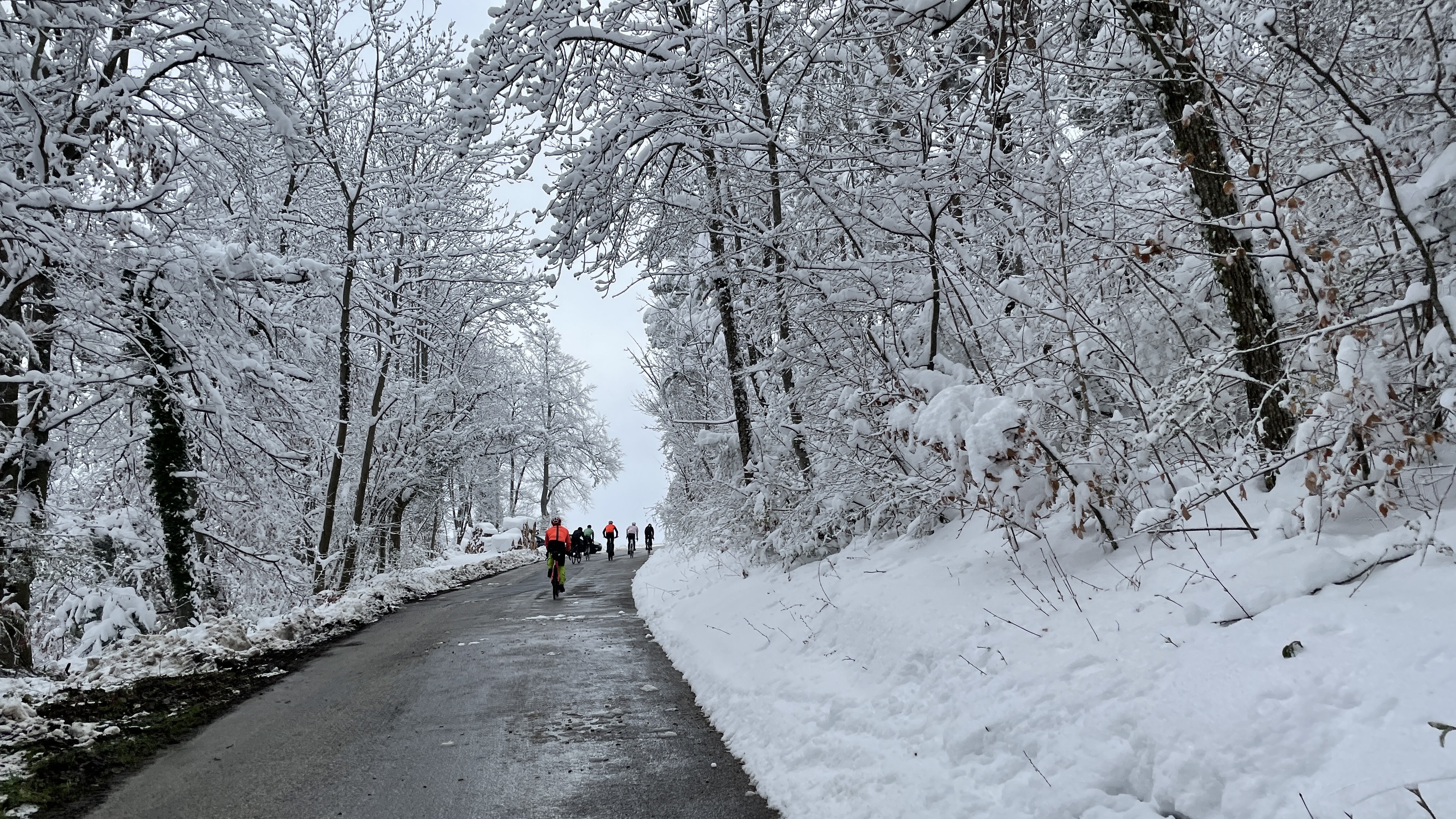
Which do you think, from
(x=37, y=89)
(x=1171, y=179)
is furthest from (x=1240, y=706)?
(x=37, y=89)

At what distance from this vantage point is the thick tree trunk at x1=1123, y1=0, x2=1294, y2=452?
16.3ft

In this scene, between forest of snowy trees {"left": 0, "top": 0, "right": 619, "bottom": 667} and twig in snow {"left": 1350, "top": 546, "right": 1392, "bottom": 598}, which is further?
forest of snowy trees {"left": 0, "top": 0, "right": 619, "bottom": 667}

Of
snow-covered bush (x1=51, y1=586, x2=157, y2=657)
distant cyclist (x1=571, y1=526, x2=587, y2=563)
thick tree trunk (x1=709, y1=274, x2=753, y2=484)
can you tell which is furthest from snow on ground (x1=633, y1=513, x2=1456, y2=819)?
distant cyclist (x1=571, y1=526, x2=587, y2=563)

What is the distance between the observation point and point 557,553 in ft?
56.5

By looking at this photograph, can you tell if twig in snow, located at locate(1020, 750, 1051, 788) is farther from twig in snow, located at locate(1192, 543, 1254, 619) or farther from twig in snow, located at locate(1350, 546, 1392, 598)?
twig in snow, located at locate(1350, 546, 1392, 598)

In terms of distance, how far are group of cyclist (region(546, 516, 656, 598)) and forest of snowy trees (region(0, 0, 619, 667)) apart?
13.3 feet

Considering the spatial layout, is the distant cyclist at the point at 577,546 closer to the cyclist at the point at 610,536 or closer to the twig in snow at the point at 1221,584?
the cyclist at the point at 610,536

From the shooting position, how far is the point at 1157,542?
5262mm

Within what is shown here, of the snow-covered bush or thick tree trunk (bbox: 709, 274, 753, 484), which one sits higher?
thick tree trunk (bbox: 709, 274, 753, 484)

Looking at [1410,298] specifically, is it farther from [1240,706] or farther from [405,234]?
[405,234]

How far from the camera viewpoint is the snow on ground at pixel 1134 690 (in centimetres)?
294

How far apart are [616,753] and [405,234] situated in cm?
1638

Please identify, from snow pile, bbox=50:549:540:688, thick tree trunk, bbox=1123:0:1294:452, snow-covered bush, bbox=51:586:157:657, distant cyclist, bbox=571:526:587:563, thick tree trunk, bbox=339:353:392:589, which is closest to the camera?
thick tree trunk, bbox=1123:0:1294:452

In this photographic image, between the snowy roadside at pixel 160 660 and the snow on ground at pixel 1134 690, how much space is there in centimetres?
478
